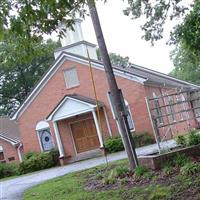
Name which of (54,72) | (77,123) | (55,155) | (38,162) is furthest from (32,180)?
(54,72)

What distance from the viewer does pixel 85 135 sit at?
33.5m

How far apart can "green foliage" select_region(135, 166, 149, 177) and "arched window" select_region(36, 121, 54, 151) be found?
72.9 ft

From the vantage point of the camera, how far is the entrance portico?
106ft

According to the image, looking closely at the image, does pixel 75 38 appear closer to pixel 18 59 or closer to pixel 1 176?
pixel 1 176

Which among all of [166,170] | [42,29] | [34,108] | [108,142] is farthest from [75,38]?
[42,29]

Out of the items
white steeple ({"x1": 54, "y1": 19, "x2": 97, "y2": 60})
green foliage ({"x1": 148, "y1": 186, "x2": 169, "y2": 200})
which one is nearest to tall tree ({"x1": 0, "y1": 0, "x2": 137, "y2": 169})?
green foliage ({"x1": 148, "y1": 186, "x2": 169, "y2": 200})

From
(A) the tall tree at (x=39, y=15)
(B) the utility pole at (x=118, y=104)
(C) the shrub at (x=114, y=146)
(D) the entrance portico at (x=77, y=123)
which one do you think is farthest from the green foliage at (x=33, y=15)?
(D) the entrance portico at (x=77, y=123)

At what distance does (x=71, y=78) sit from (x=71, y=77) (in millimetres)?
71

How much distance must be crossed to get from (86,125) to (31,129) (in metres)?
4.34

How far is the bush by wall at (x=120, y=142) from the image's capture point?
2953cm

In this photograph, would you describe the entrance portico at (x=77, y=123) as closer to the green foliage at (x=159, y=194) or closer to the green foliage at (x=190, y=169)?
the green foliage at (x=190, y=169)

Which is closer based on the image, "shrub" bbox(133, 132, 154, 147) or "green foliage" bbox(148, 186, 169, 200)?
"green foliage" bbox(148, 186, 169, 200)

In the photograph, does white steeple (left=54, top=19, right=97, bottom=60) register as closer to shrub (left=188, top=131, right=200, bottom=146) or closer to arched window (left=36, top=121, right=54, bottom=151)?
arched window (left=36, top=121, right=54, bottom=151)

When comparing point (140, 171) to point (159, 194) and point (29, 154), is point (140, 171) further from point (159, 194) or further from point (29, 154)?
point (29, 154)
